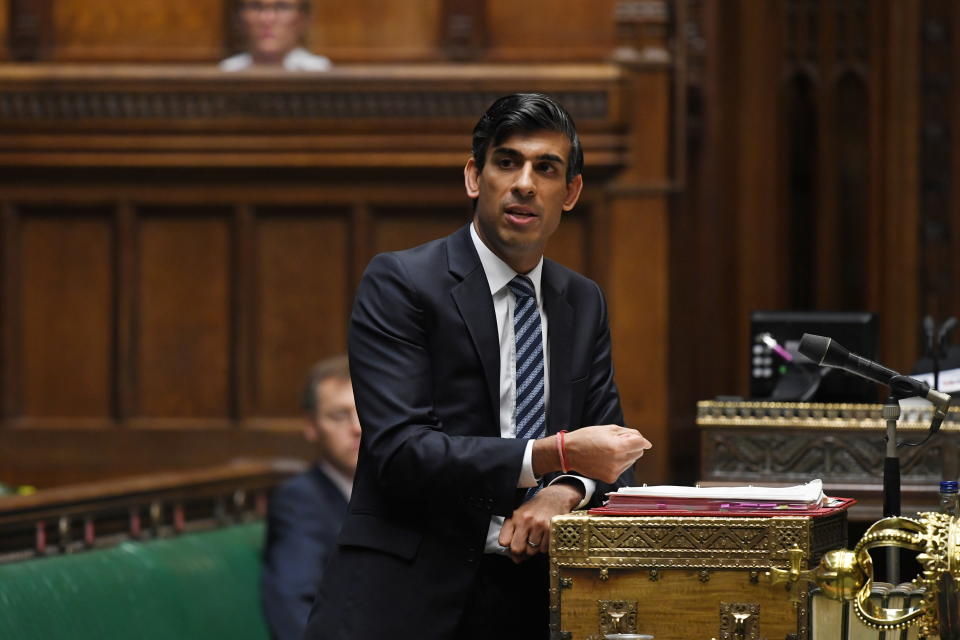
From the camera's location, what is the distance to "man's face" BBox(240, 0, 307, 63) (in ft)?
20.5

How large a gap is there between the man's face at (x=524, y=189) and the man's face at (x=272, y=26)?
3.66m

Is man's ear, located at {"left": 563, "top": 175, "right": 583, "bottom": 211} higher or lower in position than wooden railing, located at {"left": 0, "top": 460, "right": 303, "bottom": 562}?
higher

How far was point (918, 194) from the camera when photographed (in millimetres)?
7258

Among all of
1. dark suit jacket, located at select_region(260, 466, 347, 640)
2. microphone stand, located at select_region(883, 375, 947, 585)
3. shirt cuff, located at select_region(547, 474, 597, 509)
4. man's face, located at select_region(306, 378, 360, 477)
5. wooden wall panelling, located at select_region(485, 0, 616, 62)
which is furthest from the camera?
wooden wall panelling, located at select_region(485, 0, 616, 62)

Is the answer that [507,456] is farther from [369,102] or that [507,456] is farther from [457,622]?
[369,102]

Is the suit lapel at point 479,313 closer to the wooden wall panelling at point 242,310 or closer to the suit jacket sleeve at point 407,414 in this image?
the suit jacket sleeve at point 407,414

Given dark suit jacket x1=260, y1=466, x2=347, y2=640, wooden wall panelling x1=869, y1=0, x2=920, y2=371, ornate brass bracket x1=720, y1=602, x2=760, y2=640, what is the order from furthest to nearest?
wooden wall panelling x1=869, y1=0, x2=920, y2=371 < dark suit jacket x1=260, y1=466, x2=347, y2=640 < ornate brass bracket x1=720, y1=602, x2=760, y2=640

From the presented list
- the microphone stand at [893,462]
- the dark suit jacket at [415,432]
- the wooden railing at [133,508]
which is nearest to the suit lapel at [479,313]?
the dark suit jacket at [415,432]

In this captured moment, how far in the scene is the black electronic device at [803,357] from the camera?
155 inches

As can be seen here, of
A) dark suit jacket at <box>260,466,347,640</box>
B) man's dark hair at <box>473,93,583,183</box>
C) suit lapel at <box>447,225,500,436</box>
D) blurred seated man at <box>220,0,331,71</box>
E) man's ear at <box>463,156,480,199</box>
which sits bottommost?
dark suit jacket at <box>260,466,347,640</box>

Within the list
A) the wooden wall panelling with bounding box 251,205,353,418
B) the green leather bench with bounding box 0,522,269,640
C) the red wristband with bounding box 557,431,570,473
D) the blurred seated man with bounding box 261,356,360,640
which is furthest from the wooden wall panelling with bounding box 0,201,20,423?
the red wristband with bounding box 557,431,570,473

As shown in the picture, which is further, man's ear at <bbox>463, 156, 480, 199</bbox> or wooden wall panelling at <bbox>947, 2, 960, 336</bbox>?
wooden wall panelling at <bbox>947, 2, 960, 336</bbox>

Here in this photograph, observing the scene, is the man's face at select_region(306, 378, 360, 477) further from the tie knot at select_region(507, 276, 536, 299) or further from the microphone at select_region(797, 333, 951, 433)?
the microphone at select_region(797, 333, 951, 433)

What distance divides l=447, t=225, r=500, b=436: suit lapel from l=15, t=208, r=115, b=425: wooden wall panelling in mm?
3662
